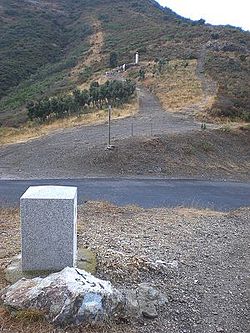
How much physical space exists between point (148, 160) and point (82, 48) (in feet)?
136

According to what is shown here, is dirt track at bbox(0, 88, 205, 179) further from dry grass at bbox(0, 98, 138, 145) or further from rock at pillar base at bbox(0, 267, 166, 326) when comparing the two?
rock at pillar base at bbox(0, 267, 166, 326)

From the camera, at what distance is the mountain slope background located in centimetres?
3453

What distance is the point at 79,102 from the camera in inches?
1052

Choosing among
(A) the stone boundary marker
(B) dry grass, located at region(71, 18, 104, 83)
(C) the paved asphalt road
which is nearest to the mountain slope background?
(B) dry grass, located at region(71, 18, 104, 83)

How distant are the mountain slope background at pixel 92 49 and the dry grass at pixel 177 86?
4.11 feet

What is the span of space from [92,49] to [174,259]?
160ft

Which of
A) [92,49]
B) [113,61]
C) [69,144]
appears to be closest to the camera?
[69,144]

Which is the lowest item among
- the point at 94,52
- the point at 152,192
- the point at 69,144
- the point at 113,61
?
the point at 152,192

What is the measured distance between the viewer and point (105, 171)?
1620cm

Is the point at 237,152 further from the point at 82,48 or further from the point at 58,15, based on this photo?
the point at 58,15

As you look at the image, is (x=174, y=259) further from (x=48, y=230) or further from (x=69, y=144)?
(x=69, y=144)

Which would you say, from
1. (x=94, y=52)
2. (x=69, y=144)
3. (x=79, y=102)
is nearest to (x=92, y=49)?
(x=94, y=52)

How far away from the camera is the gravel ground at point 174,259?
17.9ft

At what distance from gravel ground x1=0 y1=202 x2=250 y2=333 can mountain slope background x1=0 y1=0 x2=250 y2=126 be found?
53.1ft
